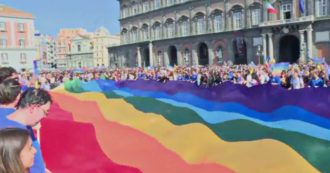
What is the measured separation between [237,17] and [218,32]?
3.34 meters

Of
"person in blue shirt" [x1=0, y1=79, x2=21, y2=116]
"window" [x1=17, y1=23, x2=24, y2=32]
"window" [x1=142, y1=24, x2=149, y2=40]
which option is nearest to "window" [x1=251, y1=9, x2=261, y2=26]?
"window" [x1=142, y1=24, x2=149, y2=40]

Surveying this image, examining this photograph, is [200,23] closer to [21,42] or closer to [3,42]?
[21,42]

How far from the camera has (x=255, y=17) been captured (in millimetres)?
44375

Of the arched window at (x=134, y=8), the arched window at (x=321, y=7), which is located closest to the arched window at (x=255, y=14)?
the arched window at (x=321, y=7)

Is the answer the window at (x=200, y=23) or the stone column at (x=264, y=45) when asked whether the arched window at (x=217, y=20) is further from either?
the stone column at (x=264, y=45)

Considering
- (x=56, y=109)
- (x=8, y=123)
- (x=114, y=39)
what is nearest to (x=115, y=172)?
(x=8, y=123)

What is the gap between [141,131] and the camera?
648 cm

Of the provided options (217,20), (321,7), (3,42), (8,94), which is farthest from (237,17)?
(8,94)

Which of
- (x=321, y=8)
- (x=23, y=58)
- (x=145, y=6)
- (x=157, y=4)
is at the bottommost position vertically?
(x=23, y=58)

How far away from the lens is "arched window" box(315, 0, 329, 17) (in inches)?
1464

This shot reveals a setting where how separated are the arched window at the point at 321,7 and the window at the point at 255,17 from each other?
25.8 feet

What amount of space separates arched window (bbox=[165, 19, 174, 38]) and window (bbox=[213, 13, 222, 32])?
362 inches

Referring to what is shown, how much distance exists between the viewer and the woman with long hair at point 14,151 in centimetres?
204

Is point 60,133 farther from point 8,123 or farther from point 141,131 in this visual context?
point 8,123
